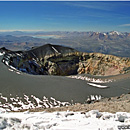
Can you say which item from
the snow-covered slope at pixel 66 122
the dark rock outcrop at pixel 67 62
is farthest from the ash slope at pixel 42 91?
the dark rock outcrop at pixel 67 62

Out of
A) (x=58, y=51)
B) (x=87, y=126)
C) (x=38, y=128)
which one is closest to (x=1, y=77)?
(x=38, y=128)

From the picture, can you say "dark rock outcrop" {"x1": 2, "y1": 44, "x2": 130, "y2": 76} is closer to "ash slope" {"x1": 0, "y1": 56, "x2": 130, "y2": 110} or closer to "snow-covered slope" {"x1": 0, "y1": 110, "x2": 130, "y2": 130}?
"ash slope" {"x1": 0, "y1": 56, "x2": 130, "y2": 110}

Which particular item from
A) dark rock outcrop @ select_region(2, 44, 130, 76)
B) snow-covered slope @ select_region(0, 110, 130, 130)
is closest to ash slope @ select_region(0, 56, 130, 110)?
snow-covered slope @ select_region(0, 110, 130, 130)

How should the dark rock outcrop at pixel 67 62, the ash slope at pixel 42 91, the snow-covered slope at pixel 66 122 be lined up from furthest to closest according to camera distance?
the dark rock outcrop at pixel 67 62
the ash slope at pixel 42 91
the snow-covered slope at pixel 66 122

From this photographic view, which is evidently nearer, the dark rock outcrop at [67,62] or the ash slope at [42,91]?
the ash slope at [42,91]

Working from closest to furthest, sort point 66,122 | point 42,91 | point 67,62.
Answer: point 66,122, point 42,91, point 67,62

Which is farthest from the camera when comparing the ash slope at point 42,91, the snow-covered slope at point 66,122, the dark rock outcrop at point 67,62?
the dark rock outcrop at point 67,62

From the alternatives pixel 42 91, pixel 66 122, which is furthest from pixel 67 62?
pixel 66 122

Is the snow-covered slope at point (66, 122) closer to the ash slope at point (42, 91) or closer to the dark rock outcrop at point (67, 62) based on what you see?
the ash slope at point (42, 91)

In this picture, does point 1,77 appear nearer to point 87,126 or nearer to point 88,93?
point 88,93

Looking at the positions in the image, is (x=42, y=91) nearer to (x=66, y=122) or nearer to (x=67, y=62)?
(x=66, y=122)
